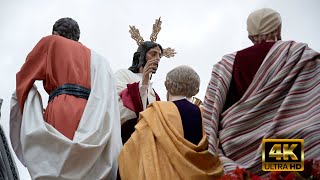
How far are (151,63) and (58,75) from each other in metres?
1.19

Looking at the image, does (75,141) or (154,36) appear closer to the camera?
(75,141)

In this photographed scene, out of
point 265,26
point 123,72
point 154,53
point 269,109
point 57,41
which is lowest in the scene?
point 123,72

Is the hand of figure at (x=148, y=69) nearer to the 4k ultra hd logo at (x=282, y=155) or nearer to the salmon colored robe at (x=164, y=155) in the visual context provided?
the salmon colored robe at (x=164, y=155)

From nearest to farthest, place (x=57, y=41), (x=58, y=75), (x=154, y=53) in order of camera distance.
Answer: (x=58, y=75) → (x=57, y=41) → (x=154, y=53)

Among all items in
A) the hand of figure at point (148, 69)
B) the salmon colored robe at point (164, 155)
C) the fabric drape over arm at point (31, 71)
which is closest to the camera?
the salmon colored robe at point (164, 155)

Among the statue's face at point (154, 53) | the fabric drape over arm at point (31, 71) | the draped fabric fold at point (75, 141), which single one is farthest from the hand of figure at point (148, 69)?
the fabric drape over arm at point (31, 71)

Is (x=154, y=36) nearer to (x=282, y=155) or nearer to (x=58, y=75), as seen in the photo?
(x=58, y=75)

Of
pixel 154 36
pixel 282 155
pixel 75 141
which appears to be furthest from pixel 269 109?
pixel 154 36

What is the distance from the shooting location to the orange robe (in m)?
6.16

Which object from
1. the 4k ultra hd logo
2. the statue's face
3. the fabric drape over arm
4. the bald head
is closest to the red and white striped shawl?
the 4k ultra hd logo

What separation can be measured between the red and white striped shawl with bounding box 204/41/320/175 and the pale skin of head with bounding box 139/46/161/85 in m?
1.85

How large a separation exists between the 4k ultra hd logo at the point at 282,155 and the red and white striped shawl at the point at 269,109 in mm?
199

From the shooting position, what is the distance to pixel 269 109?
5.08 m

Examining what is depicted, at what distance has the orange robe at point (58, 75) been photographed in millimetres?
6160
